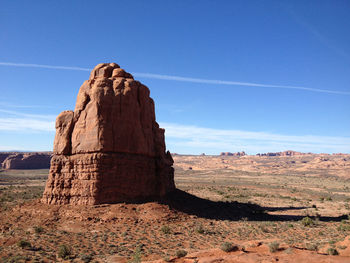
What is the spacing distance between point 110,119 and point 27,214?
34.5 feet

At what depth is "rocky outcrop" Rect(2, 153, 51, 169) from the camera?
113625 mm

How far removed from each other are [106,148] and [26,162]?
113391 millimetres

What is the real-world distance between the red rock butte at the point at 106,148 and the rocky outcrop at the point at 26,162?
108m

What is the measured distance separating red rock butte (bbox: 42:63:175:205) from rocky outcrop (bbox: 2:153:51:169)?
10783 centimetres

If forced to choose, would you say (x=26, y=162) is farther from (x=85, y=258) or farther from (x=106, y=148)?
(x=85, y=258)

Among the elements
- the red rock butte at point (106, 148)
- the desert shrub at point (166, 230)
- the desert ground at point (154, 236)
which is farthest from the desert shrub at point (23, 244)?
the desert shrub at point (166, 230)

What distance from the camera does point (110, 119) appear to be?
893 inches

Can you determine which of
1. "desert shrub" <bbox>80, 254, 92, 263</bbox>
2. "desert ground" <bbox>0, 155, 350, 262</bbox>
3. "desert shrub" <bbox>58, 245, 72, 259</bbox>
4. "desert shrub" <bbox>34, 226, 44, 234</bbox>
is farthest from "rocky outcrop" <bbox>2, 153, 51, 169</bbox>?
"desert shrub" <bbox>80, 254, 92, 263</bbox>

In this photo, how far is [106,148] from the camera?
21.8 m

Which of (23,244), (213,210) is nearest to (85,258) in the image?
(23,244)

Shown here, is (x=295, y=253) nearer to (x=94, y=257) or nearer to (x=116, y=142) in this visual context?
(x=94, y=257)

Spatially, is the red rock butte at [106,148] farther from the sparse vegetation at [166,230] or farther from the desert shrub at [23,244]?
the desert shrub at [23,244]

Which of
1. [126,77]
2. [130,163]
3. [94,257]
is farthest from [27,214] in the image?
[126,77]

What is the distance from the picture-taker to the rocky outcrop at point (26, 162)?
114m
